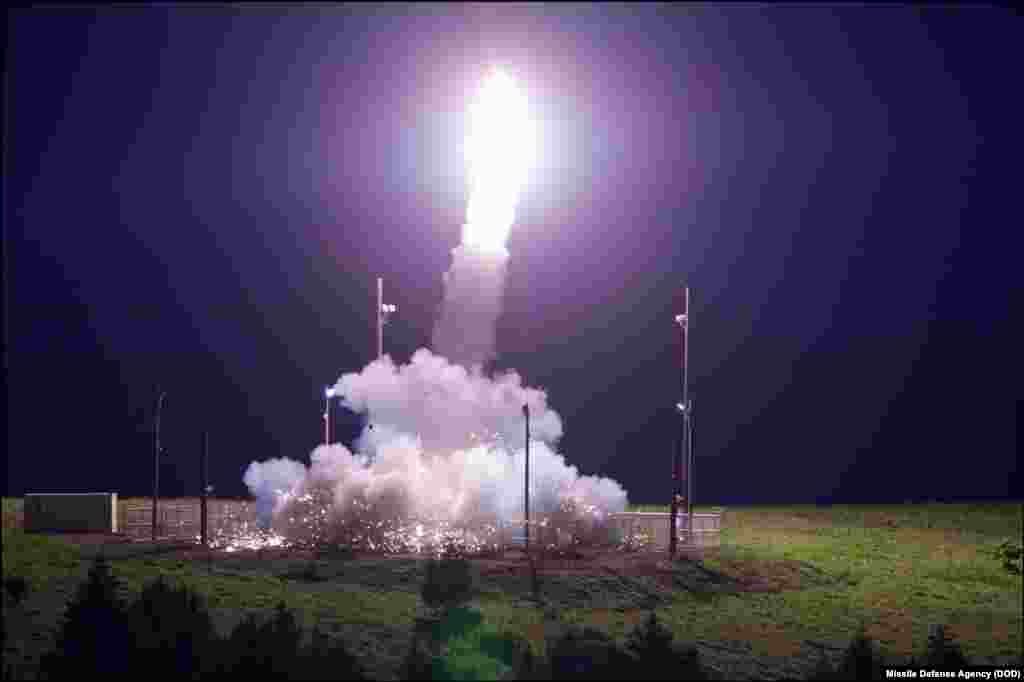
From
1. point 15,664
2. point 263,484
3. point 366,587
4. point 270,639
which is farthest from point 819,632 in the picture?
point 263,484

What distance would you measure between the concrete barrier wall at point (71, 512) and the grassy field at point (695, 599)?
107 centimetres

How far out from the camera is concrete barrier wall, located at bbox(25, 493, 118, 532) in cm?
4353

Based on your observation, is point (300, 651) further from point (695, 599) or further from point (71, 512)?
point (71, 512)

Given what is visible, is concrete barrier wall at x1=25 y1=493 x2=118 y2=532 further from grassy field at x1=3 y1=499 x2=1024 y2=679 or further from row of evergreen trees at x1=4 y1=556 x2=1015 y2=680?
row of evergreen trees at x1=4 y1=556 x2=1015 y2=680

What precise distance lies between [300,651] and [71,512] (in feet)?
71.0

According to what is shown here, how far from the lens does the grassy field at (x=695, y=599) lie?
3048 cm

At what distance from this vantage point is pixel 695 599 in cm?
3581

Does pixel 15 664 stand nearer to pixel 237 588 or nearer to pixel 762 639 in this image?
pixel 237 588

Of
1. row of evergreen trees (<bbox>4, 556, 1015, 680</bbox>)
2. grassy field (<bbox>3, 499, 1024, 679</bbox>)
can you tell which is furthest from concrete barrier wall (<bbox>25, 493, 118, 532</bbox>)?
row of evergreen trees (<bbox>4, 556, 1015, 680</bbox>)

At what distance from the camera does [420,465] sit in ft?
158

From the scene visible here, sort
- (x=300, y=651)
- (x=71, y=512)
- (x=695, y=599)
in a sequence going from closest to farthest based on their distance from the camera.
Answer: (x=300, y=651) < (x=695, y=599) < (x=71, y=512)

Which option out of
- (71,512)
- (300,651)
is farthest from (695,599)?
(71,512)

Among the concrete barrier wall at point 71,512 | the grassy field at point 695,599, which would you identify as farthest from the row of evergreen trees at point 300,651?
the concrete barrier wall at point 71,512

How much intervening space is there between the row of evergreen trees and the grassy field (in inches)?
43.8
